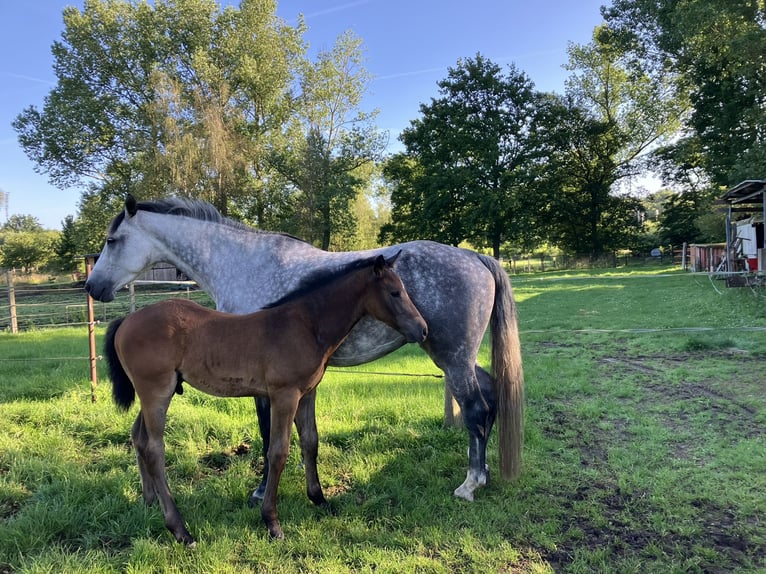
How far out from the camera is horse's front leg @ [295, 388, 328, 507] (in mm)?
2957

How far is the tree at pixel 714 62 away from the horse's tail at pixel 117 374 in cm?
2179

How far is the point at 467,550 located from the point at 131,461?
108 inches

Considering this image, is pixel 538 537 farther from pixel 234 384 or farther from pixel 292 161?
pixel 292 161

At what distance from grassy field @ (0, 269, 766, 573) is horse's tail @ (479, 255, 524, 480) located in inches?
8.8

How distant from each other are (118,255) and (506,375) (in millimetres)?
3168

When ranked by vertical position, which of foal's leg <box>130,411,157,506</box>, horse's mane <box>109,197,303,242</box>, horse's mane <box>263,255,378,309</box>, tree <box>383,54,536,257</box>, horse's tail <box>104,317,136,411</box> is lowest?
foal's leg <box>130,411,157,506</box>

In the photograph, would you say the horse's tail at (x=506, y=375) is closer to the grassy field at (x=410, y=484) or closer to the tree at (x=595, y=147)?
Result: the grassy field at (x=410, y=484)

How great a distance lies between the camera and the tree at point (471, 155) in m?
A: 30.0

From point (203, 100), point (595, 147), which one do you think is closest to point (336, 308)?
point (203, 100)

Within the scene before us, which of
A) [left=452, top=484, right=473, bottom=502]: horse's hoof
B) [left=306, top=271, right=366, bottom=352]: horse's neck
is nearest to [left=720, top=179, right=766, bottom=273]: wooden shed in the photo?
[left=452, top=484, right=473, bottom=502]: horse's hoof

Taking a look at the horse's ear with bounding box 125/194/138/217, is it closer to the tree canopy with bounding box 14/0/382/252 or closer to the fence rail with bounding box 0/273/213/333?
the fence rail with bounding box 0/273/213/333

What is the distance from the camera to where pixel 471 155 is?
1223 inches

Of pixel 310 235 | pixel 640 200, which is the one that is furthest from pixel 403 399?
pixel 640 200

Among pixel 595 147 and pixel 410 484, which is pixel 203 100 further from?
pixel 595 147
